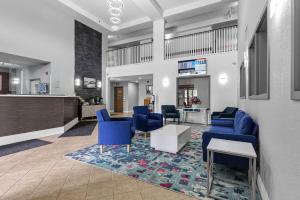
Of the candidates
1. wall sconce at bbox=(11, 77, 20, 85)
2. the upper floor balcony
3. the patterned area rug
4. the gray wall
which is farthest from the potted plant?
wall sconce at bbox=(11, 77, 20, 85)

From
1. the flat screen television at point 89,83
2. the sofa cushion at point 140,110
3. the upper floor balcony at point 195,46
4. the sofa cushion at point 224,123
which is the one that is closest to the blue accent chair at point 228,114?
the sofa cushion at point 224,123

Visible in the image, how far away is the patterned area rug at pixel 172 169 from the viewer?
79.0 inches

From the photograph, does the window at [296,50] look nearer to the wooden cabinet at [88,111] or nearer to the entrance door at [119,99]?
the wooden cabinet at [88,111]

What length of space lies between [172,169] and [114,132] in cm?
140

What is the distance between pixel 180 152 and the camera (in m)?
3.34

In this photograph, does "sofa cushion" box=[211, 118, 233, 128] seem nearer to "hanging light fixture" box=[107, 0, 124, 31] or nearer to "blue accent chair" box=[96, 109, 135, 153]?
"blue accent chair" box=[96, 109, 135, 153]

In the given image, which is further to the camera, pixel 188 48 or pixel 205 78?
pixel 188 48

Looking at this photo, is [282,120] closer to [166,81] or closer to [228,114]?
[228,114]

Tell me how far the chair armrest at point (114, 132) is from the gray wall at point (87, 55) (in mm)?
5552

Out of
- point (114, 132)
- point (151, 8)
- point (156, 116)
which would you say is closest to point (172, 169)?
point (114, 132)

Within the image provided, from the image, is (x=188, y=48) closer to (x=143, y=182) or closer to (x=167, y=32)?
(x=167, y=32)

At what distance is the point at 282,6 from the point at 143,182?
2.50m

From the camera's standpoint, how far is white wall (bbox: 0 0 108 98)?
17.8ft

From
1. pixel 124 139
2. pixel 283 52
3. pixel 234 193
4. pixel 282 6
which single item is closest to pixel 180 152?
pixel 124 139
